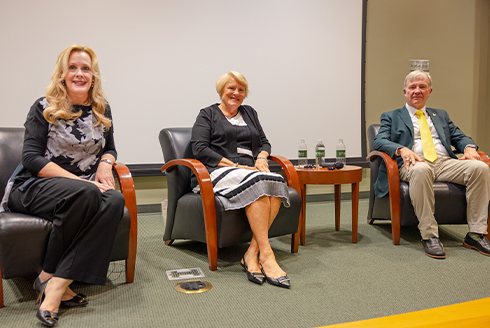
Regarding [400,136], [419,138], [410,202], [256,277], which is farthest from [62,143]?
[419,138]

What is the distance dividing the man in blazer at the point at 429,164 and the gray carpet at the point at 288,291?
0.17 metres

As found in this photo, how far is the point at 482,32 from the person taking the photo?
4984 mm

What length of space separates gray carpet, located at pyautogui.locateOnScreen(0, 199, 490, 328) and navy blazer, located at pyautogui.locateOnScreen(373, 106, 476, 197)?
474 mm

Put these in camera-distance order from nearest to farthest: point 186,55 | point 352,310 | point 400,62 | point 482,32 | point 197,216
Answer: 1. point 352,310
2. point 197,216
3. point 186,55
4. point 400,62
5. point 482,32

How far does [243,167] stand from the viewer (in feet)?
8.20

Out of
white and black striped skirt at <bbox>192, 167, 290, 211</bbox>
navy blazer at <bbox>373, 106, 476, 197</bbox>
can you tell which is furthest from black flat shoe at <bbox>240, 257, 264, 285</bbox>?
navy blazer at <bbox>373, 106, 476, 197</bbox>

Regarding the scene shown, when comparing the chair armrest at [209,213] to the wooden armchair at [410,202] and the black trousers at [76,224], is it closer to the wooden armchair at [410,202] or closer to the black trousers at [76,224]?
the black trousers at [76,224]

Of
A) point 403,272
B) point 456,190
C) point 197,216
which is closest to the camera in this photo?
point 403,272

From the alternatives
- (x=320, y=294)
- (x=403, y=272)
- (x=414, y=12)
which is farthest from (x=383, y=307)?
(x=414, y=12)

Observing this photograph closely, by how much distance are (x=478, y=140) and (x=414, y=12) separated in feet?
6.07

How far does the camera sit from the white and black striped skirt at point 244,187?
2188 mm

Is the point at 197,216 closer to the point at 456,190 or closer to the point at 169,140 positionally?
the point at 169,140

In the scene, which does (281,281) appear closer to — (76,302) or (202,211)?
(202,211)

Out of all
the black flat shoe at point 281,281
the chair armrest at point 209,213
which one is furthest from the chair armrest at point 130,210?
the black flat shoe at point 281,281
